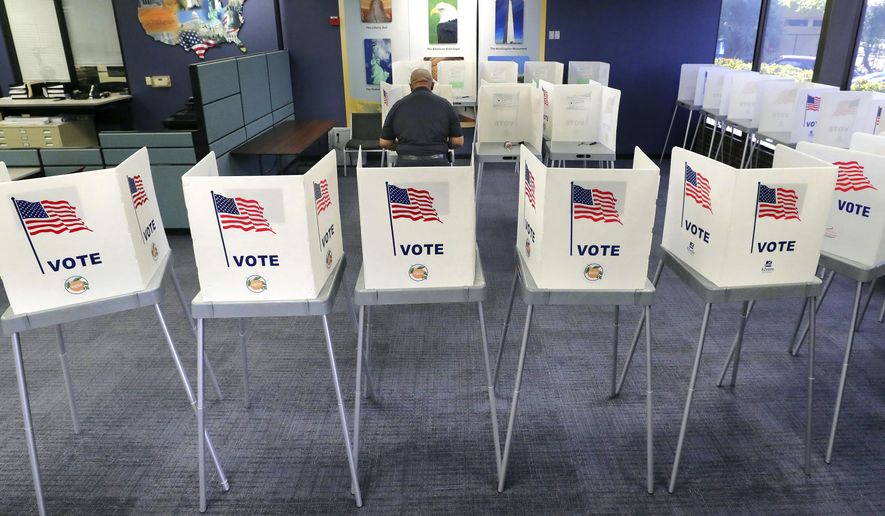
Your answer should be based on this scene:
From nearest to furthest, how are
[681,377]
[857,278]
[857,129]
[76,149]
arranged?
[857,278] → [681,377] → [857,129] → [76,149]

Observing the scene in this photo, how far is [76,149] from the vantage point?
4.31 m

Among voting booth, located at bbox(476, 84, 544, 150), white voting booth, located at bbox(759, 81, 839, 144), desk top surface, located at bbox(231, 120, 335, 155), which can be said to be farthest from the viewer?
desk top surface, located at bbox(231, 120, 335, 155)

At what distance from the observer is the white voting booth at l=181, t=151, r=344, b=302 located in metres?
1.62

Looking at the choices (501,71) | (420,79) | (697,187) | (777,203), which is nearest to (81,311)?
(697,187)

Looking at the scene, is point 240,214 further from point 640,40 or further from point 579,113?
point 640,40

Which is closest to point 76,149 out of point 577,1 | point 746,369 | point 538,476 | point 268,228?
point 268,228

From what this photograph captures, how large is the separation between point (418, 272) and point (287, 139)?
13.7 ft

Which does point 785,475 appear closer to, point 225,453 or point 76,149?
point 225,453

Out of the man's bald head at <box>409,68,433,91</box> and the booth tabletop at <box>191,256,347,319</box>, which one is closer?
the booth tabletop at <box>191,256,347,319</box>

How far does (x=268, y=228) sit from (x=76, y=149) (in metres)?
3.48

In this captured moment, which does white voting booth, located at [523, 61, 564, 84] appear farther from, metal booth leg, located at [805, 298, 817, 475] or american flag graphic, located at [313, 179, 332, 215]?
american flag graphic, located at [313, 179, 332, 215]

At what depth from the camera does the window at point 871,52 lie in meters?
4.44

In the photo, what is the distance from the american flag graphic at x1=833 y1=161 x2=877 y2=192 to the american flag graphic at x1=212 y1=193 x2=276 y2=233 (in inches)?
72.5

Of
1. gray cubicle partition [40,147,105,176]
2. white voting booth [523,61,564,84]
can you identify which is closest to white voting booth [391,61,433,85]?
white voting booth [523,61,564,84]
